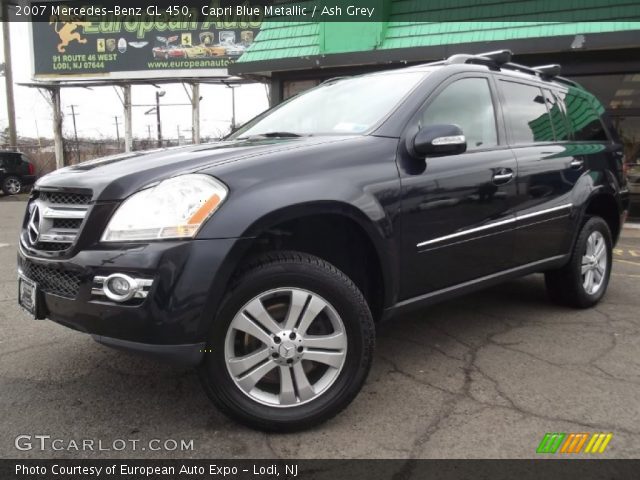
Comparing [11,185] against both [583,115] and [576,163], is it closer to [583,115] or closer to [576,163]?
[583,115]

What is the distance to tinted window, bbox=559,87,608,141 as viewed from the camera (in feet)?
14.2

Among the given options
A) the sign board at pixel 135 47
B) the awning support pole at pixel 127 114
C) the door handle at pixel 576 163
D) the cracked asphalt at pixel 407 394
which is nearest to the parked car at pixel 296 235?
the cracked asphalt at pixel 407 394

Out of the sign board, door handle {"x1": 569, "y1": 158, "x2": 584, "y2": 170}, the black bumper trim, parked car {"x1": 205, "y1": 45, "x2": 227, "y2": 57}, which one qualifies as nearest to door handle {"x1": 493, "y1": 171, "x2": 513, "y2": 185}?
door handle {"x1": 569, "y1": 158, "x2": 584, "y2": 170}

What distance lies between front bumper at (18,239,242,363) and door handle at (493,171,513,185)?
71.4 inches

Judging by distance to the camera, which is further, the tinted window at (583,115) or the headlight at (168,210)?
the tinted window at (583,115)

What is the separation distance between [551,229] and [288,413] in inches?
95.7

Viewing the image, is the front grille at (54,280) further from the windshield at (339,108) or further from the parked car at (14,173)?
the parked car at (14,173)

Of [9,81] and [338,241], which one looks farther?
[9,81]

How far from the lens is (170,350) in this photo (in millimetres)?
2141

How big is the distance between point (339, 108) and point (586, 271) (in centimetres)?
253

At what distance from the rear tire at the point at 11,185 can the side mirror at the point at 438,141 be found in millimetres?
18449

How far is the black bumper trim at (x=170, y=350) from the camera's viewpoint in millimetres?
2143

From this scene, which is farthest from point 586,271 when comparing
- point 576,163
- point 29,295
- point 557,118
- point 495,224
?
point 29,295

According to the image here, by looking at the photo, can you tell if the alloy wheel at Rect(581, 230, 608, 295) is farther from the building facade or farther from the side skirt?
the building facade
